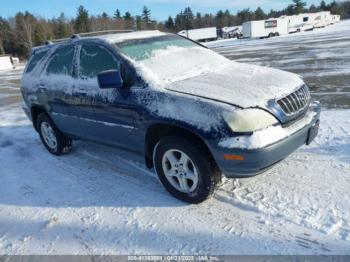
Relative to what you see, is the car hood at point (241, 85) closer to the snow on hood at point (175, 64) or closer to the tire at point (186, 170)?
the snow on hood at point (175, 64)

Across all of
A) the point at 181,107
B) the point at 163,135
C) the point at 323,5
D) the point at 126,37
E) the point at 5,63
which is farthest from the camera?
the point at 323,5

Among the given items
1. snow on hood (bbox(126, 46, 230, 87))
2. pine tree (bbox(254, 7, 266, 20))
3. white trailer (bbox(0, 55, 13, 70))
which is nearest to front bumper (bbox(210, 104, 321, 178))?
snow on hood (bbox(126, 46, 230, 87))

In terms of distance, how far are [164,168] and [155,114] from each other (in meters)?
0.63

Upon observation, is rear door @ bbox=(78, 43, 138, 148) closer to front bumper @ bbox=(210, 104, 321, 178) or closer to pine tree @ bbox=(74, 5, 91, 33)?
front bumper @ bbox=(210, 104, 321, 178)

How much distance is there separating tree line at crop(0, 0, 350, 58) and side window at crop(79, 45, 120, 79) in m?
24.5

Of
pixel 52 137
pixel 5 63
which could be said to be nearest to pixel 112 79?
pixel 52 137

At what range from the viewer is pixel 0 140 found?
23.7 ft

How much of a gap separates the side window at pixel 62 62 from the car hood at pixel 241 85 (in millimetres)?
1915

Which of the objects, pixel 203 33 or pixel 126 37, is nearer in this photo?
pixel 126 37

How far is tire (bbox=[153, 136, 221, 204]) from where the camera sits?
3574mm

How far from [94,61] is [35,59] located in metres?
2.02

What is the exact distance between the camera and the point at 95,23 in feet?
275

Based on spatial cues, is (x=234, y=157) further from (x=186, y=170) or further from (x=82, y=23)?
(x=82, y=23)

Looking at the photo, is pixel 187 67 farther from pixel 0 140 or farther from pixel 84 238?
pixel 0 140
